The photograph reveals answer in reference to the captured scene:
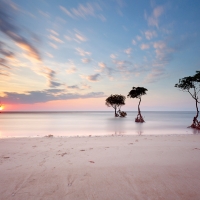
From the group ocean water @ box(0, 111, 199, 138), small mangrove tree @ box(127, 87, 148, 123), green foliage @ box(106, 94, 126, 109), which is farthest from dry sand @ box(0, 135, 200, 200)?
green foliage @ box(106, 94, 126, 109)

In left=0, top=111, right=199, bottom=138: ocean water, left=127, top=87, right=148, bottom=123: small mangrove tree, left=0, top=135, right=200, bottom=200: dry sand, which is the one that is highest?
left=127, top=87, right=148, bottom=123: small mangrove tree


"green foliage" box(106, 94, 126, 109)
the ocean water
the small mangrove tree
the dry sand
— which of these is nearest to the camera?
the dry sand

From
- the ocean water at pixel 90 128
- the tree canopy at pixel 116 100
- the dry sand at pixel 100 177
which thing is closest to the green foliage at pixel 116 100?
the tree canopy at pixel 116 100

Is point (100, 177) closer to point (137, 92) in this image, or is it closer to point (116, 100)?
point (137, 92)

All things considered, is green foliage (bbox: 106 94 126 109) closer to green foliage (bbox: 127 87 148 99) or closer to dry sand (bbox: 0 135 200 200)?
green foliage (bbox: 127 87 148 99)

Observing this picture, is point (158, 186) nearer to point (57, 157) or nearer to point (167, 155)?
point (167, 155)

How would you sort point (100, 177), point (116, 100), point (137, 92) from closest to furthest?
point (100, 177), point (137, 92), point (116, 100)

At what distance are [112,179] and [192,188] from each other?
5.97ft

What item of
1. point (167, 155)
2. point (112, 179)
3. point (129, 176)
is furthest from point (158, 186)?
point (167, 155)

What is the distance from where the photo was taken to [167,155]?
522 centimetres

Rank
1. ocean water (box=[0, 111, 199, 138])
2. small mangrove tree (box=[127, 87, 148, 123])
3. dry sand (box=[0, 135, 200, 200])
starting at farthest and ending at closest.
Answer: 1. small mangrove tree (box=[127, 87, 148, 123])
2. ocean water (box=[0, 111, 199, 138])
3. dry sand (box=[0, 135, 200, 200])

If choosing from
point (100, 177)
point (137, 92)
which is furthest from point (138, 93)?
point (100, 177)

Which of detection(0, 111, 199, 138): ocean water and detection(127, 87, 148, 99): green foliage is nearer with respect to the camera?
detection(0, 111, 199, 138): ocean water

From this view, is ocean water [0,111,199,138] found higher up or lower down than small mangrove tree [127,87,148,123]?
lower down
